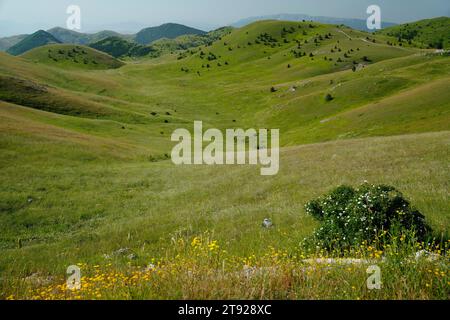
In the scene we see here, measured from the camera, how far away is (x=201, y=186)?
31391 mm

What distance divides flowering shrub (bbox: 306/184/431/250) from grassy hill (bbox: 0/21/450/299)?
4.37 ft

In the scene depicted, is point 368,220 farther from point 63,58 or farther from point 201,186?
point 63,58

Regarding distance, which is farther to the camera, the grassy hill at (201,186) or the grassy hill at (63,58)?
the grassy hill at (63,58)

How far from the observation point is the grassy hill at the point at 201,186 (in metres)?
7.24

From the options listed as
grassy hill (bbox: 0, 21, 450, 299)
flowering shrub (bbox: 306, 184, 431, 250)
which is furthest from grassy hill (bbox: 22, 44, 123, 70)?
flowering shrub (bbox: 306, 184, 431, 250)

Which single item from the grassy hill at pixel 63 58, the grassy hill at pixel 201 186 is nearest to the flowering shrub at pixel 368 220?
the grassy hill at pixel 201 186

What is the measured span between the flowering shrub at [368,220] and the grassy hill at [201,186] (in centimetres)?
133

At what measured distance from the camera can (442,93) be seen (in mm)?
56312

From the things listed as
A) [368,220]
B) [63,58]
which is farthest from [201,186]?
[63,58]

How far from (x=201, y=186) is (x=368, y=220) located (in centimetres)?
2143

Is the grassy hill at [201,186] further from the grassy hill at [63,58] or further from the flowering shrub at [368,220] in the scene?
the grassy hill at [63,58]

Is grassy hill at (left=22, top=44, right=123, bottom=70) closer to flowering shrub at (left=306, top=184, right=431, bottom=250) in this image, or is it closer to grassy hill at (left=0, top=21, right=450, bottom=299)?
grassy hill at (left=0, top=21, right=450, bottom=299)
